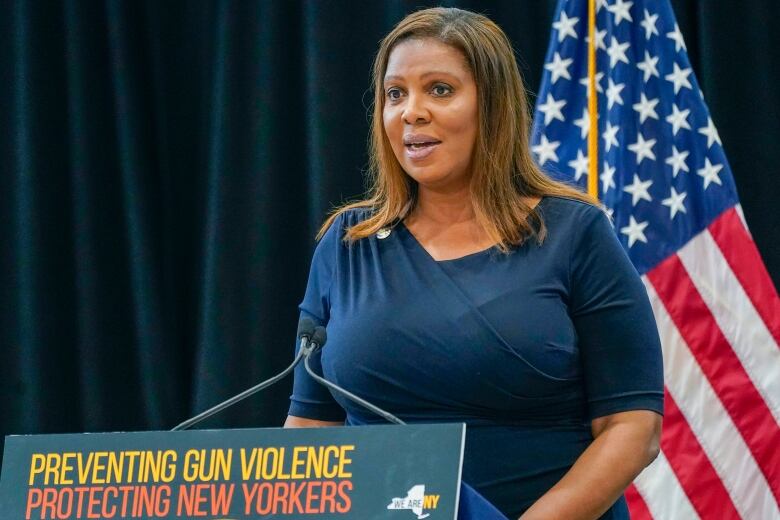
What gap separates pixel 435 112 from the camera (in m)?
1.57

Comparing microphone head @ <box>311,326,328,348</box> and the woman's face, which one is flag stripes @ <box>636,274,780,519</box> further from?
microphone head @ <box>311,326,328,348</box>

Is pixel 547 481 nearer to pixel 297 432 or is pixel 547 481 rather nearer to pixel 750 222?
pixel 297 432

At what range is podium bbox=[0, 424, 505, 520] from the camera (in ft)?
3.68

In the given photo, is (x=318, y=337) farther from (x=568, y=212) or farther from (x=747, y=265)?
(x=747, y=265)

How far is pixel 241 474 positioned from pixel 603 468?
0.49 m

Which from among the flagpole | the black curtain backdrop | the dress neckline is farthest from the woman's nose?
the black curtain backdrop

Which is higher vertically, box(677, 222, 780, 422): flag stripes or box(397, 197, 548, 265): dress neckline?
box(397, 197, 548, 265): dress neckline

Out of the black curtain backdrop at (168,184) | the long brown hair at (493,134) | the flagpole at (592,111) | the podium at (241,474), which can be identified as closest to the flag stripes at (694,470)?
the flagpole at (592,111)

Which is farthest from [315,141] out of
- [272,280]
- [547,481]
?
[547,481]

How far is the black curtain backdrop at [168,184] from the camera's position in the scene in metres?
3.08

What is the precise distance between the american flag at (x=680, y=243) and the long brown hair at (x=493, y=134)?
1000mm

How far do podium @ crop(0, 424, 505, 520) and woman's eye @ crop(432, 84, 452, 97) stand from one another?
23.6 inches

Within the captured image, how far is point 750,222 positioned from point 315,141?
1.16 metres

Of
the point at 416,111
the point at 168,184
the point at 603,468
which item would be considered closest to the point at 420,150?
the point at 416,111
